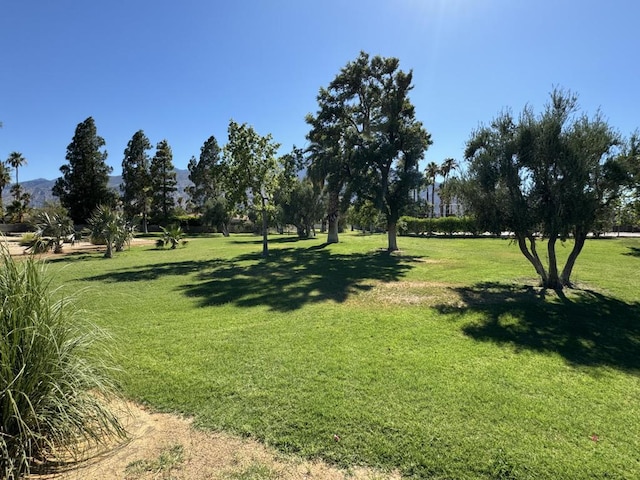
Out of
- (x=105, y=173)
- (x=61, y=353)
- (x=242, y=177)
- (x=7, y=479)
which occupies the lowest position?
Answer: (x=7, y=479)

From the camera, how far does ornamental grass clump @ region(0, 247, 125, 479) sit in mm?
2527

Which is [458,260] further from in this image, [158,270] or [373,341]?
[158,270]

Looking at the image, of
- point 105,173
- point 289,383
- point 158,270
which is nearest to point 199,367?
point 289,383

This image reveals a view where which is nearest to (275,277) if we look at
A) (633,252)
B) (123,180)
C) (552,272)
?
(552,272)

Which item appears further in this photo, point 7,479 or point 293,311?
point 293,311

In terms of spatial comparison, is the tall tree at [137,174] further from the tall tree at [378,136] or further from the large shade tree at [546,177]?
the large shade tree at [546,177]

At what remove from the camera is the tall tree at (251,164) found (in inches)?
728

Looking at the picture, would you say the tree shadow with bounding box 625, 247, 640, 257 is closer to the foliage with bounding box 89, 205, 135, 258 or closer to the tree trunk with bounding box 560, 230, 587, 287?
the tree trunk with bounding box 560, 230, 587, 287

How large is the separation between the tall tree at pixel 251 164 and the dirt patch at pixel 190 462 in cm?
1581

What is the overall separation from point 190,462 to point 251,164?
17.2m

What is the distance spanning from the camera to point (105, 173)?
143ft

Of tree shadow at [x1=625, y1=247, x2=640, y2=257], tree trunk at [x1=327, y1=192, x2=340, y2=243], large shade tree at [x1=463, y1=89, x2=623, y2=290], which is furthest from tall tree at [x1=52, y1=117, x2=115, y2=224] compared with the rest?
tree shadow at [x1=625, y1=247, x2=640, y2=257]

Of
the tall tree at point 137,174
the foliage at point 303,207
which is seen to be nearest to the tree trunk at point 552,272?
the foliage at point 303,207

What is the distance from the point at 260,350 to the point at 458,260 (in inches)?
539
